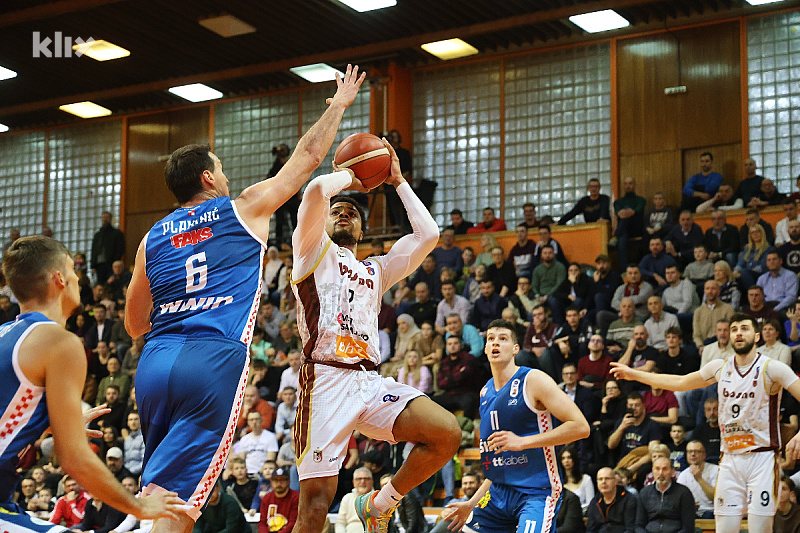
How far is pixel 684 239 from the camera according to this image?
14.9 metres

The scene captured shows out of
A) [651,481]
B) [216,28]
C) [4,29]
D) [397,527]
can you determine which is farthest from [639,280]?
[4,29]

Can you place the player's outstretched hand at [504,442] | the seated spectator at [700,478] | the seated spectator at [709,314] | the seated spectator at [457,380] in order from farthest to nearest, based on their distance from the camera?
the seated spectator at [457,380] < the seated spectator at [709,314] < the seated spectator at [700,478] < the player's outstretched hand at [504,442]

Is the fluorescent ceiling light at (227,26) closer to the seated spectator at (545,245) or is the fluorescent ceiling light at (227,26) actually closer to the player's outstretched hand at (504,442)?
the seated spectator at (545,245)

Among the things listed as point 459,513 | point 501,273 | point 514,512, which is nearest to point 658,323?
point 501,273

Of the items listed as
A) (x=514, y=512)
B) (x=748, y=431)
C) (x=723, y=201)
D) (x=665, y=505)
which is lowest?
(x=665, y=505)

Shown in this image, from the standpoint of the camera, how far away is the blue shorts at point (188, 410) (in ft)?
13.0

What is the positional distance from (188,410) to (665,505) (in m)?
7.16

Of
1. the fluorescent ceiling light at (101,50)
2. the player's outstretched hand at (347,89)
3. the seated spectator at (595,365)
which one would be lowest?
the seated spectator at (595,365)

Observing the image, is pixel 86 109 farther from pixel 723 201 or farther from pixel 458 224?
pixel 723 201

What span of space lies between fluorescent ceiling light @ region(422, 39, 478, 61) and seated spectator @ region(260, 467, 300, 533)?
9.90 meters

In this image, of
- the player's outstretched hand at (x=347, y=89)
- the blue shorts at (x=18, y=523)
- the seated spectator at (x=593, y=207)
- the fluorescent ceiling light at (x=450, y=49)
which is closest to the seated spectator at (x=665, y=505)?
the player's outstretched hand at (x=347, y=89)

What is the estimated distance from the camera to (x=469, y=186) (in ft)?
62.8

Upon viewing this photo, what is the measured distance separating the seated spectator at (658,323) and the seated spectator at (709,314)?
30 cm

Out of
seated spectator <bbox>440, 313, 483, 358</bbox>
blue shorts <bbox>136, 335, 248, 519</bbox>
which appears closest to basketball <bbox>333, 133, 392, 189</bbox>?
blue shorts <bbox>136, 335, 248, 519</bbox>
